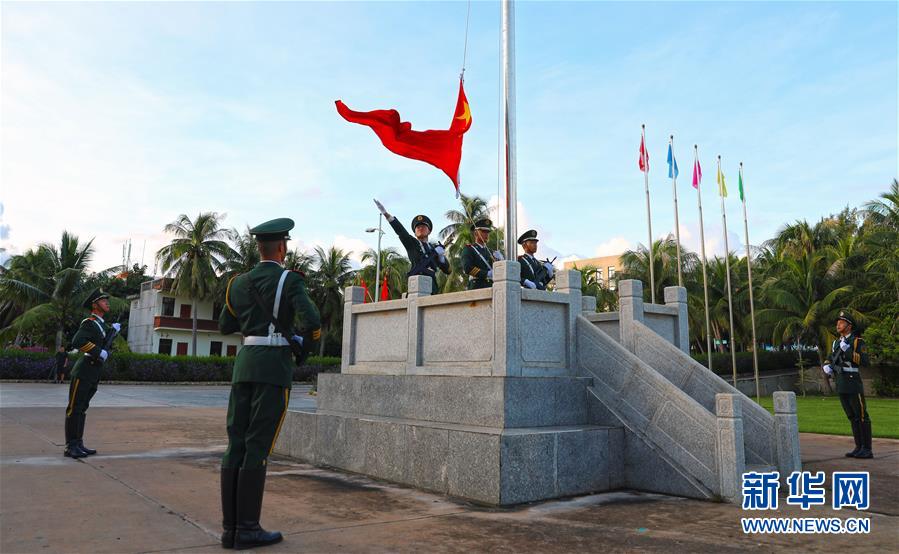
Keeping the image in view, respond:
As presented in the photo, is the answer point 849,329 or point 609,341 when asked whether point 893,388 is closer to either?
point 849,329

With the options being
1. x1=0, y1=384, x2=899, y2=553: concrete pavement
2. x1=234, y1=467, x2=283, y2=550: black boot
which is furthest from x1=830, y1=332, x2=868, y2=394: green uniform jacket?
x1=234, y1=467, x2=283, y2=550: black boot

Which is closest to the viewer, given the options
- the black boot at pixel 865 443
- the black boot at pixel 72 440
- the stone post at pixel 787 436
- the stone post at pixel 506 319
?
the stone post at pixel 787 436

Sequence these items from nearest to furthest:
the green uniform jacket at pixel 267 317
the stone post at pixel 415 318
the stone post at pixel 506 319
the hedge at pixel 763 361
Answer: the green uniform jacket at pixel 267 317 < the stone post at pixel 506 319 < the stone post at pixel 415 318 < the hedge at pixel 763 361

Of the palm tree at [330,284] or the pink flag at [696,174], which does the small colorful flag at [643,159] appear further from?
the palm tree at [330,284]

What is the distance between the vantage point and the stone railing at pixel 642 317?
853 centimetres

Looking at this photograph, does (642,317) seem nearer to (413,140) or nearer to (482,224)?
(482,224)

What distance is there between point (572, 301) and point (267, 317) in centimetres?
419

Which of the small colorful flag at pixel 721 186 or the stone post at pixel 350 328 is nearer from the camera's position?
the stone post at pixel 350 328

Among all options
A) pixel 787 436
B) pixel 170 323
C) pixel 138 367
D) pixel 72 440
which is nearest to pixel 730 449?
pixel 787 436

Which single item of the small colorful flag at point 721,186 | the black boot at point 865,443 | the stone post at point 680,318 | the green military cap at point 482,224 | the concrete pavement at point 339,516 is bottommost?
the concrete pavement at point 339,516

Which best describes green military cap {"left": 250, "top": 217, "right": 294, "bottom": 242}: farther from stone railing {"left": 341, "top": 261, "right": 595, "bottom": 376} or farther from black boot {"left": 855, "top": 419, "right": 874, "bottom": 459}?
black boot {"left": 855, "top": 419, "right": 874, "bottom": 459}

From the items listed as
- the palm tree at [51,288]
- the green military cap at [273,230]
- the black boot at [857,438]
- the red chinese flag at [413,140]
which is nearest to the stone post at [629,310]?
the red chinese flag at [413,140]

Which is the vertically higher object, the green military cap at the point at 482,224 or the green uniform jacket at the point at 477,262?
the green military cap at the point at 482,224

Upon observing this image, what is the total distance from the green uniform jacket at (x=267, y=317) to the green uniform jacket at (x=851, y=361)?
8.02m
